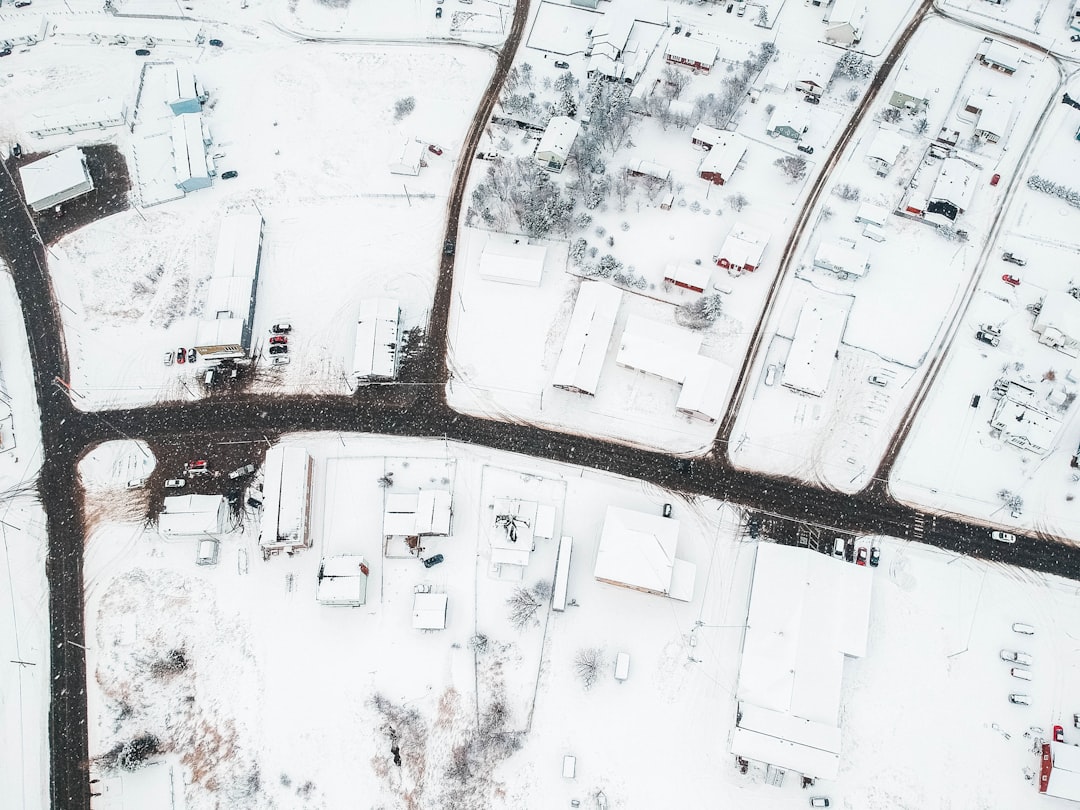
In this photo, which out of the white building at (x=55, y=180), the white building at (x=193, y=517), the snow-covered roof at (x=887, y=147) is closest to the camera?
the white building at (x=193, y=517)

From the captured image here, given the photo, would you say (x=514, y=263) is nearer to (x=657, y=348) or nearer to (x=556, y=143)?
(x=556, y=143)

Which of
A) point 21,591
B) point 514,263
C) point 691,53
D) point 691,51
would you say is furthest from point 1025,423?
point 21,591

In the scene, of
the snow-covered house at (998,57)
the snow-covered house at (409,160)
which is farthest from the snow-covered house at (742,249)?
the snow-covered house at (998,57)

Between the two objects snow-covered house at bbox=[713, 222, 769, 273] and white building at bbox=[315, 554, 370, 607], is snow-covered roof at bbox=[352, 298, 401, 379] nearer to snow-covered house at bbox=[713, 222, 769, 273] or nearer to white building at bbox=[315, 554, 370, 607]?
white building at bbox=[315, 554, 370, 607]

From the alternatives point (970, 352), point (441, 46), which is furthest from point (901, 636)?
point (441, 46)

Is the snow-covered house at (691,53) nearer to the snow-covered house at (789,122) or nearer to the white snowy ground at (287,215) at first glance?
the snow-covered house at (789,122)

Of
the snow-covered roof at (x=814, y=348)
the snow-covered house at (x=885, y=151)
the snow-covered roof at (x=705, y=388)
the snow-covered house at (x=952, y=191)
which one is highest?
the snow-covered house at (x=885, y=151)
